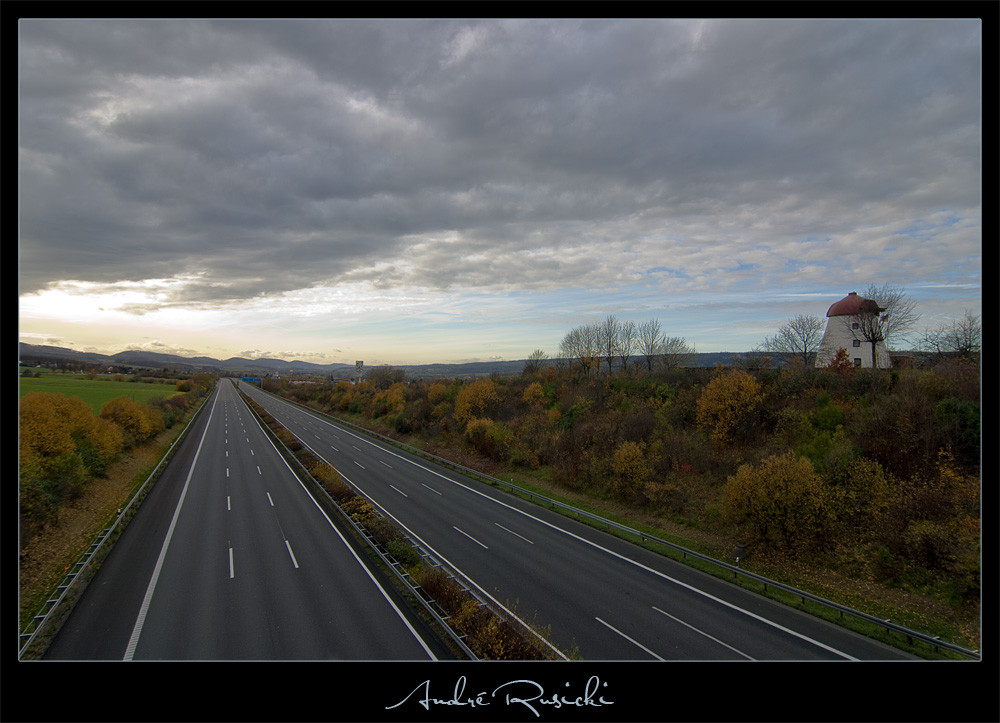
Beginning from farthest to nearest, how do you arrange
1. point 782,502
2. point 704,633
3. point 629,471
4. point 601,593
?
point 629,471, point 782,502, point 601,593, point 704,633

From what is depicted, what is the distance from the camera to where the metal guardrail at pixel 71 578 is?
718cm

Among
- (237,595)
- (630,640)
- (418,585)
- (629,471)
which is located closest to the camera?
(630,640)

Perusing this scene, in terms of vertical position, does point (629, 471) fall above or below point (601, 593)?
above

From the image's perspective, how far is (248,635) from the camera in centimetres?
987

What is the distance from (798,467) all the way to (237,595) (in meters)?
20.0

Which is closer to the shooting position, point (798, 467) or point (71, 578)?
point (71, 578)

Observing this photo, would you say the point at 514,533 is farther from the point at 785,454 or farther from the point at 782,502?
the point at 785,454

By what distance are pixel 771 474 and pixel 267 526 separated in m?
21.5

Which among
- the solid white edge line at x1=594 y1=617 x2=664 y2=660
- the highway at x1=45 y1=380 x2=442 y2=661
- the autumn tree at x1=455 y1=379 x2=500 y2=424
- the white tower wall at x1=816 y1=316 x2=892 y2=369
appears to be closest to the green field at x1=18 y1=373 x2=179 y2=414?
the highway at x1=45 y1=380 x2=442 y2=661

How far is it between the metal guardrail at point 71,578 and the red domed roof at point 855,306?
76.5ft

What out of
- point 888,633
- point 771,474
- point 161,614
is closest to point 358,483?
point 161,614

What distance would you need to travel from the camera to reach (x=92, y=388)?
18609 mm
